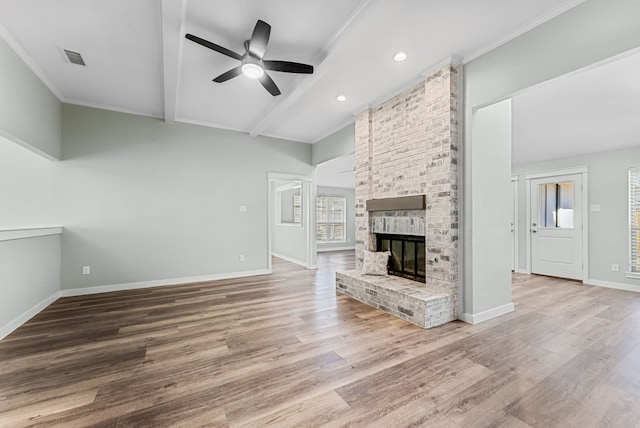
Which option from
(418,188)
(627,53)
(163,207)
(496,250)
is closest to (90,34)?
(163,207)

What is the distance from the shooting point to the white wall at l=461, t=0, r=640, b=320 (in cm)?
199

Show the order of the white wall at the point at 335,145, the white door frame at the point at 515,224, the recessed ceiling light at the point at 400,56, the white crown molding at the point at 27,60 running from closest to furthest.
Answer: the white crown molding at the point at 27,60 < the recessed ceiling light at the point at 400,56 < the white wall at the point at 335,145 < the white door frame at the point at 515,224

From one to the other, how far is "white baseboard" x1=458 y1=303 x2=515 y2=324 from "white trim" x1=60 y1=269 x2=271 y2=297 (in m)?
3.70

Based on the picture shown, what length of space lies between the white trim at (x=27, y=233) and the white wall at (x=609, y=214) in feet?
26.5

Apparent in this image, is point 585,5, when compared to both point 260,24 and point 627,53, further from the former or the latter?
point 260,24

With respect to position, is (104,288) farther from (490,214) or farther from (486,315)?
(490,214)

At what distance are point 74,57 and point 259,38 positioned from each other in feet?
7.31

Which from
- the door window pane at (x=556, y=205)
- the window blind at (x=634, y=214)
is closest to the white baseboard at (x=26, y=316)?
the door window pane at (x=556, y=205)

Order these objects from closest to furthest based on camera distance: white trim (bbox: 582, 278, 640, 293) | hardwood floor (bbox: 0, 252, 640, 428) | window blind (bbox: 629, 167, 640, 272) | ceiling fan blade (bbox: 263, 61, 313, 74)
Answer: hardwood floor (bbox: 0, 252, 640, 428) → ceiling fan blade (bbox: 263, 61, 313, 74) → white trim (bbox: 582, 278, 640, 293) → window blind (bbox: 629, 167, 640, 272)

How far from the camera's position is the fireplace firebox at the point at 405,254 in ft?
11.9

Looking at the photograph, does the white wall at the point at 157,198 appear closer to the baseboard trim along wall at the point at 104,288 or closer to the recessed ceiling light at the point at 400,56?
the baseboard trim along wall at the point at 104,288

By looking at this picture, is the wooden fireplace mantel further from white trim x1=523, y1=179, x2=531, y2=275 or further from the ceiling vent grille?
white trim x1=523, y1=179, x2=531, y2=275

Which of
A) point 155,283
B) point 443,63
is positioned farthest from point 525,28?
point 155,283

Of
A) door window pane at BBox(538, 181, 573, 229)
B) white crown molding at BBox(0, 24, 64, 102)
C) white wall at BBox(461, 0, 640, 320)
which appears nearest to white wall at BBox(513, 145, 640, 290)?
door window pane at BBox(538, 181, 573, 229)
